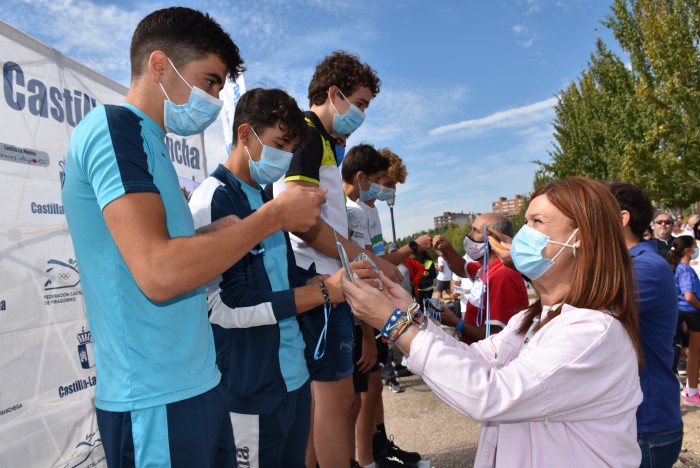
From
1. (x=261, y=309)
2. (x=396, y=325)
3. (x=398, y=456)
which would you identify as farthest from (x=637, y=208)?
(x=398, y=456)

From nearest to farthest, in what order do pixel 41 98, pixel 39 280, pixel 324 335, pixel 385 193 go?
pixel 324 335 → pixel 39 280 → pixel 41 98 → pixel 385 193

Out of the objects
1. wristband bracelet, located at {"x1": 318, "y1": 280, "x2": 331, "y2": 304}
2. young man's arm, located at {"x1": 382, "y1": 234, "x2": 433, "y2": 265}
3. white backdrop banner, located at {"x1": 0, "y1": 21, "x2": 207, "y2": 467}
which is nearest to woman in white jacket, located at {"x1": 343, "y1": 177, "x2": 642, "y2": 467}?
wristband bracelet, located at {"x1": 318, "y1": 280, "x2": 331, "y2": 304}

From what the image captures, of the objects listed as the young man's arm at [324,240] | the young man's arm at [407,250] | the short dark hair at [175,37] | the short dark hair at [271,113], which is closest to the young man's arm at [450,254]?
the young man's arm at [407,250]

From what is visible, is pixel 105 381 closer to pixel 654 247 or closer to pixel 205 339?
pixel 205 339

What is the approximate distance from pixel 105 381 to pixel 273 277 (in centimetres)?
89

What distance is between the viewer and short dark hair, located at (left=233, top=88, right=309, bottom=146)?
7.82ft

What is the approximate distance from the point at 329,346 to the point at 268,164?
1.03 m

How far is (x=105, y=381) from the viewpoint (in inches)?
56.0

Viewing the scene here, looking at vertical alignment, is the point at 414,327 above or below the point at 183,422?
above

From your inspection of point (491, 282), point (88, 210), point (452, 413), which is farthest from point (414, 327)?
point (452, 413)

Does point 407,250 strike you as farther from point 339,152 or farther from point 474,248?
point 339,152

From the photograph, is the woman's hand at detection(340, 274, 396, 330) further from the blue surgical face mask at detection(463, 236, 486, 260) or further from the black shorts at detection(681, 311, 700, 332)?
the black shorts at detection(681, 311, 700, 332)

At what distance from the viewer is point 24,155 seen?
8.37ft

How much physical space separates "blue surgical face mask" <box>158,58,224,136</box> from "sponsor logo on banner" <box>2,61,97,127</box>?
138cm
